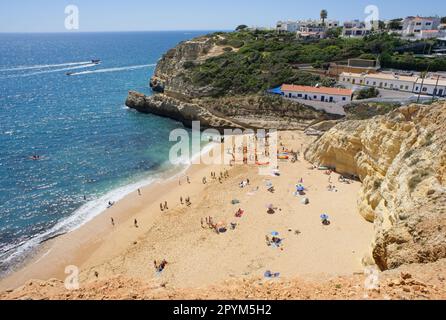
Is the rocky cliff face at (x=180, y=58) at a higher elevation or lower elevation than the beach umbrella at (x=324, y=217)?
higher

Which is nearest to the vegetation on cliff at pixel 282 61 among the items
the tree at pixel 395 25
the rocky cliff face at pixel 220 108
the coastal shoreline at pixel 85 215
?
the rocky cliff face at pixel 220 108

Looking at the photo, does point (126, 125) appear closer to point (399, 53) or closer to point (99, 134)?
point (99, 134)

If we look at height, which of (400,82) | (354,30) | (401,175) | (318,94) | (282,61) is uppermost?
(354,30)

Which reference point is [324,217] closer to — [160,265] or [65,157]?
[160,265]

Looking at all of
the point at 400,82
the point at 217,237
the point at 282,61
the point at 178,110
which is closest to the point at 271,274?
the point at 217,237

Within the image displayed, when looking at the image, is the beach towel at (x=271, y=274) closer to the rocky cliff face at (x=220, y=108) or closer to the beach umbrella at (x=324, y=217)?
the beach umbrella at (x=324, y=217)
